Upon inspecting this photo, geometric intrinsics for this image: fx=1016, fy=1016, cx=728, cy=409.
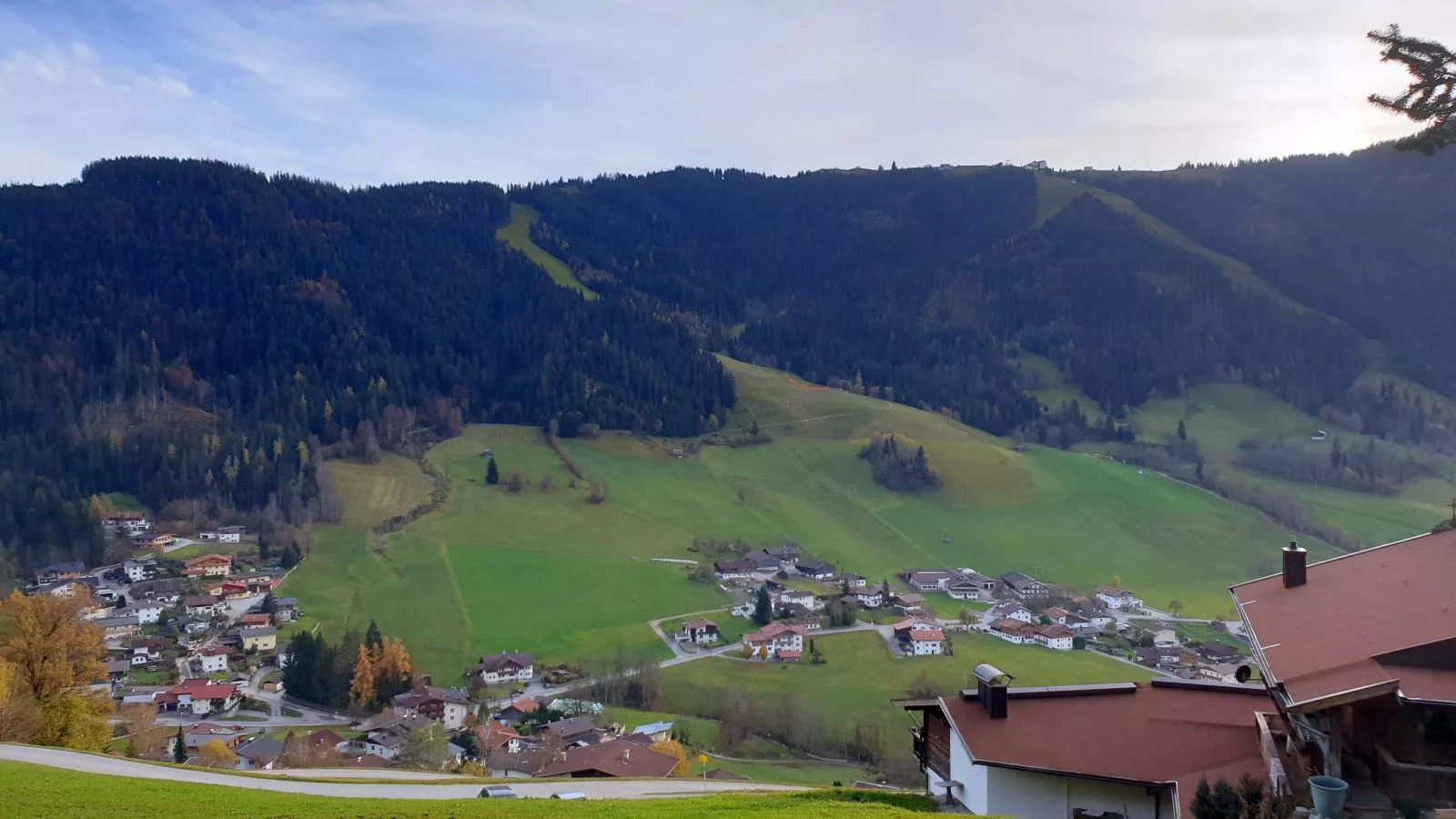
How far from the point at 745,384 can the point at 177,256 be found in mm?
92962

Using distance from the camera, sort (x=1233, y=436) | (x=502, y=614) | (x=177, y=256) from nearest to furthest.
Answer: (x=502, y=614) < (x=1233, y=436) < (x=177, y=256)

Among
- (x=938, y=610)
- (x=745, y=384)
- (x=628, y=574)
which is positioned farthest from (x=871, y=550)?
(x=745, y=384)

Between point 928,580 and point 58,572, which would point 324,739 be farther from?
point 928,580

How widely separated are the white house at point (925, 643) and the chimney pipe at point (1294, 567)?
47.8 metres

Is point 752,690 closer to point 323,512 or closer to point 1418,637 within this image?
point 1418,637

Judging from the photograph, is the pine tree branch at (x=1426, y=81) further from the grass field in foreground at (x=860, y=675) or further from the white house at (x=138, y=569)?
the white house at (x=138, y=569)

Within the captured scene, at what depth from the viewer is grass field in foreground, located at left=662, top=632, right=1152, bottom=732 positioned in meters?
54.9

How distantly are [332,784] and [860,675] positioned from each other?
39996 mm

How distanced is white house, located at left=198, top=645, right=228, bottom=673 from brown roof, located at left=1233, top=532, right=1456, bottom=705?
63475 mm

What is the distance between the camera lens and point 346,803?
1852cm

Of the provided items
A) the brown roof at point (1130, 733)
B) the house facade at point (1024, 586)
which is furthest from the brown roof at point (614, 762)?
the house facade at point (1024, 586)

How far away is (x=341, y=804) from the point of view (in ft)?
60.0

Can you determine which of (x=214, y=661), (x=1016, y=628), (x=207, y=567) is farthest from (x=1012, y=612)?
(x=207, y=567)

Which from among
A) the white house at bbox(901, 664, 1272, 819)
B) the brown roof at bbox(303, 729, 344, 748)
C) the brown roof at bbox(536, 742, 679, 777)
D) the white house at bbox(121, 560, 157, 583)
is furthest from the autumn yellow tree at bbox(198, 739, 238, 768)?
the white house at bbox(121, 560, 157, 583)
